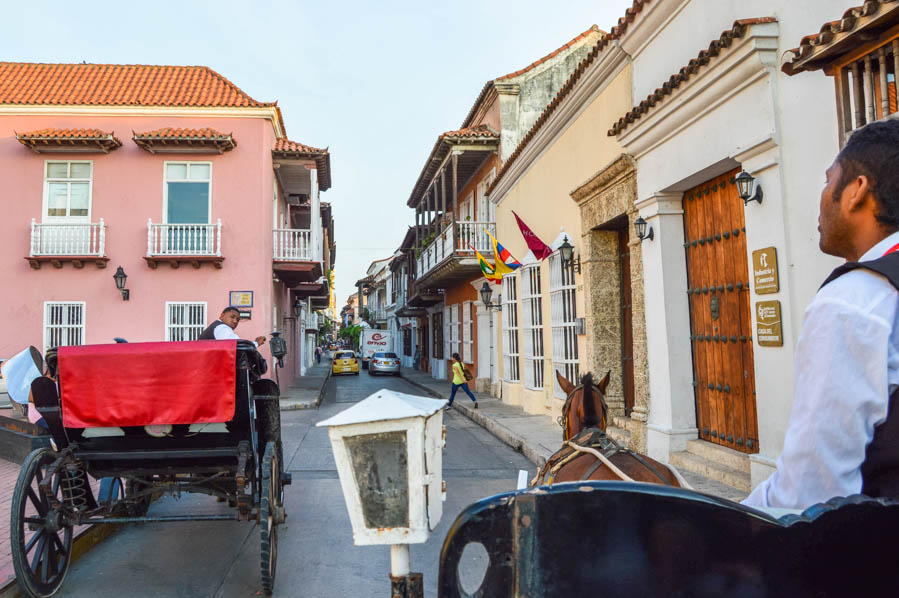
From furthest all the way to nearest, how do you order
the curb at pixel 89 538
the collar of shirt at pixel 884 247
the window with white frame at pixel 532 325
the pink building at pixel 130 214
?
the pink building at pixel 130 214 < the window with white frame at pixel 532 325 < the curb at pixel 89 538 < the collar of shirt at pixel 884 247

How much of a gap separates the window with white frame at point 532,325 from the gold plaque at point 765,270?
6791 mm

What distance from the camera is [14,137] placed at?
16.3 metres

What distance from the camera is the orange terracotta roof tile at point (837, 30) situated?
3453 mm

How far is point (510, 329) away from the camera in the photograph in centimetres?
1445

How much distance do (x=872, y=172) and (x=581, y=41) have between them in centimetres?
1826

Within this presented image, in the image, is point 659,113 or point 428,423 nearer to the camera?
point 428,423

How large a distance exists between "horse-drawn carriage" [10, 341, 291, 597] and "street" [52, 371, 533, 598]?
0.36 meters

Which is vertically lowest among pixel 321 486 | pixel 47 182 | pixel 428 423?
pixel 321 486

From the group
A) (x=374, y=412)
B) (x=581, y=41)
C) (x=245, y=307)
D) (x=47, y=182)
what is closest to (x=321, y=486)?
(x=374, y=412)

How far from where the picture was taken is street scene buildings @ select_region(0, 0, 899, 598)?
3.71 feet

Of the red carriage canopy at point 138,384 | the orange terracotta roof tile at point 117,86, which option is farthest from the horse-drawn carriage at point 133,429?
the orange terracotta roof tile at point 117,86

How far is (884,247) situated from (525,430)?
31.0 feet

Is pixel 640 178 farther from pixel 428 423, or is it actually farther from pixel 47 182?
pixel 47 182

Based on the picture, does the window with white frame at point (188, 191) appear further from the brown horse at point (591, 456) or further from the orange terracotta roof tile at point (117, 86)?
the brown horse at point (591, 456)
